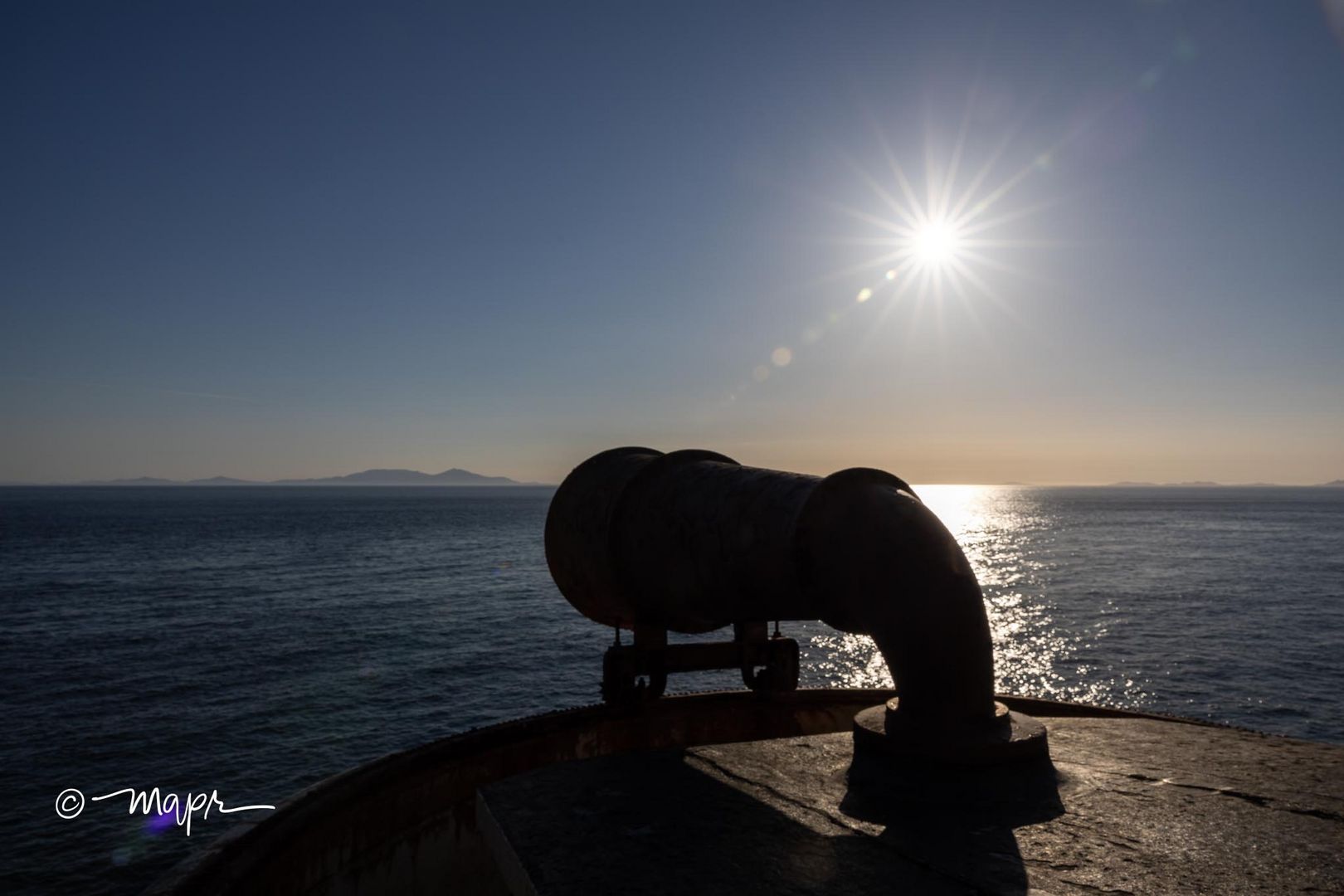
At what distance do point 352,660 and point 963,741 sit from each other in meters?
27.9

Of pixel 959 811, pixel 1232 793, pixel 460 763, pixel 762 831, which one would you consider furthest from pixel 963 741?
pixel 460 763

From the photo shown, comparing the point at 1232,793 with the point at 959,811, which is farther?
the point at 1232,793

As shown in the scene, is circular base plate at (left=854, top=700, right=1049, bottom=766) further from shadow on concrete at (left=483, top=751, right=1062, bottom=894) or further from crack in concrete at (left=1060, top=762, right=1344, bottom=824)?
crack in concrete at (left=1060, top=762, right=1344, bottom=824)

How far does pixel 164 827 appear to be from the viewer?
51.3ft

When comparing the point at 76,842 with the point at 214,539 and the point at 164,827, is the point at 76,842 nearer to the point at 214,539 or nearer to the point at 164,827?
the point at 164,827

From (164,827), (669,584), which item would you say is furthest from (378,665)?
(669,584)

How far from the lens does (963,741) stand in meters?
4.28

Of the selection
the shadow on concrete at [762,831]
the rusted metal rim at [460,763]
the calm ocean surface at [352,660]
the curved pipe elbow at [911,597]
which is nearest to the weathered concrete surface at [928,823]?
the shadow on concrete at [762,831]

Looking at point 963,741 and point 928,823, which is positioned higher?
point 963,741

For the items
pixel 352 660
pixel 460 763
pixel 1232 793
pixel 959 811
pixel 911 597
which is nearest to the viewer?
pixel 959 811

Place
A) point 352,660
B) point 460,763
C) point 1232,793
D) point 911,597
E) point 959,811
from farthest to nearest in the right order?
point 352,660 → point 460,763 → point 911,597 → point 1232,793 → point 959,811

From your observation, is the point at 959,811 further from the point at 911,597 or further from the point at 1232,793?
the point at 1232,793

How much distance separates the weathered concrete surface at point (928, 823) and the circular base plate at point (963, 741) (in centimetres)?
9

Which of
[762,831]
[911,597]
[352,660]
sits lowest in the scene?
[352,660]
